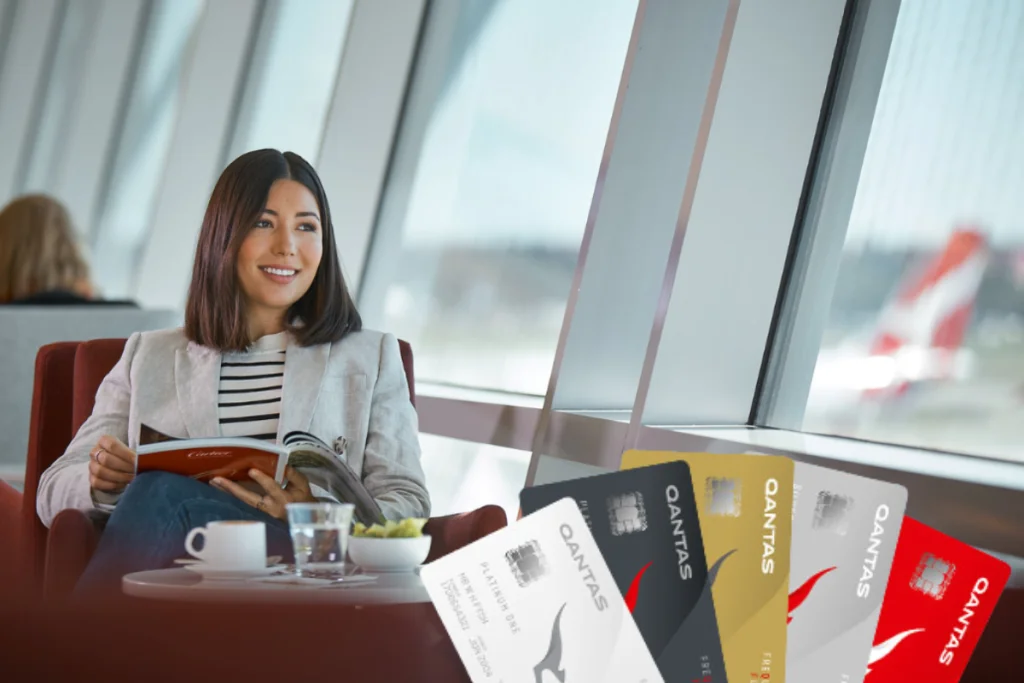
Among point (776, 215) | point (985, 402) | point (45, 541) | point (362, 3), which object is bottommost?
point (45, 541)

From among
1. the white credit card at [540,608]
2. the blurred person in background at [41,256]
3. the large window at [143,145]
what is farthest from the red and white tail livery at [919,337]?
the large window at [143,145]

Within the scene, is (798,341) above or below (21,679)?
above

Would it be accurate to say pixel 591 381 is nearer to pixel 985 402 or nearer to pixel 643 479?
pixel 985 402

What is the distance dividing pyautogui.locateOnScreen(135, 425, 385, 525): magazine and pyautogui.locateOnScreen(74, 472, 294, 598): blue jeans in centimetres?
3

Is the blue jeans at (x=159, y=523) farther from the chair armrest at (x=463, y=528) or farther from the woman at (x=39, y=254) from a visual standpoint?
the woman at (x=39, y=254)

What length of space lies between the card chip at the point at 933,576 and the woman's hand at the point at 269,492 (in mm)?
954

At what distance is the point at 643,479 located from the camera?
91 centimetres

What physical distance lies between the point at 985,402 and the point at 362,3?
2846 mm

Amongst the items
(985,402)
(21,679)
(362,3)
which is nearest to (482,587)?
(21,679)

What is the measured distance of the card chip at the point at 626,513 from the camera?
894mm

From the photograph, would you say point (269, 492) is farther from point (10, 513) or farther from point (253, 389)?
point (10, 513)

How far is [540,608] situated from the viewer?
853 mm

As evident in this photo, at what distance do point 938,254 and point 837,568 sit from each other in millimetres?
1602

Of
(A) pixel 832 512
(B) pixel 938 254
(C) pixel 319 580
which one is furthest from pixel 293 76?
(A) pixel 832 512
